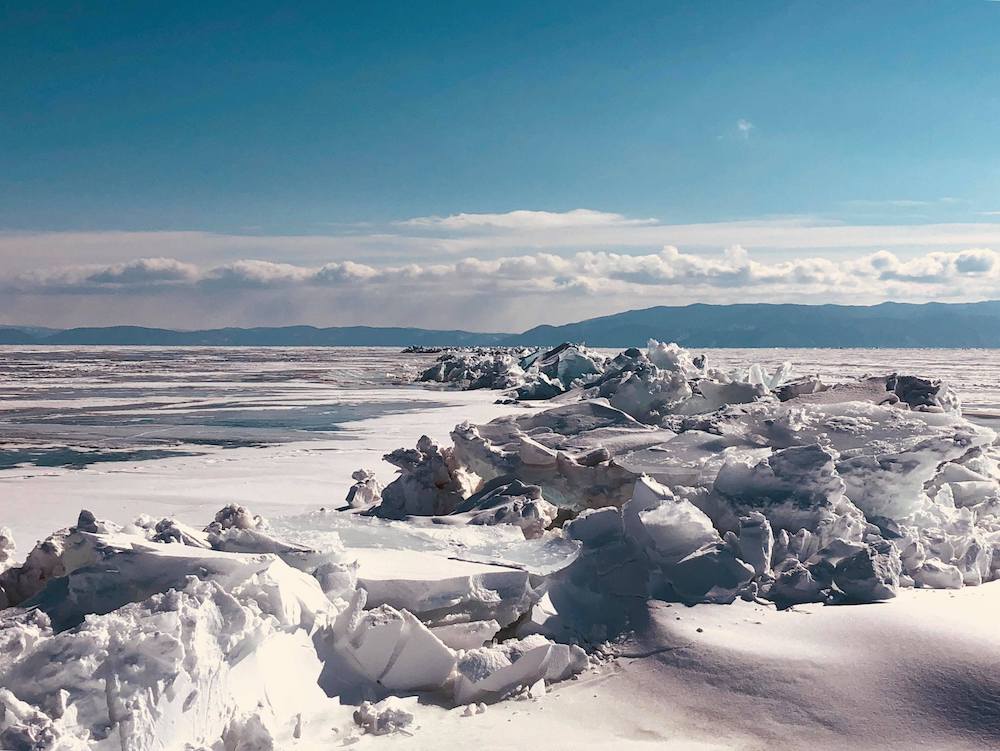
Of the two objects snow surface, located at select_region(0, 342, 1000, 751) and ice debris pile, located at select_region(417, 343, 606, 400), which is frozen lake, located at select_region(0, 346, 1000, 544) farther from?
snow surface, located at select_region(0, 342, 1000, 751)

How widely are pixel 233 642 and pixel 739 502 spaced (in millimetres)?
3236

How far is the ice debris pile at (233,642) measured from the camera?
2.48 meters

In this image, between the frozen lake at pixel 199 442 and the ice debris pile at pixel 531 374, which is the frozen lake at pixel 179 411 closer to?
the frozen lake at pixel 199 442

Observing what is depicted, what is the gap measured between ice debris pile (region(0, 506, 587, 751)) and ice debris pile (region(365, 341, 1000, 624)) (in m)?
0.50

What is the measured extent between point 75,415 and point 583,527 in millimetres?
13982

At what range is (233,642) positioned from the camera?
9.07ft

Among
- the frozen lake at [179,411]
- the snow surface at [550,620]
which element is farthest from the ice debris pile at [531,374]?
the snow surface at [550,620]

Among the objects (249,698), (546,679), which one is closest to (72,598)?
(249,698)

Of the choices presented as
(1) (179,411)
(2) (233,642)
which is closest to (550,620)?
(2) (233,642)

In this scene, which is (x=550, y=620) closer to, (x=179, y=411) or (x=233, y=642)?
(x=233, y=642)

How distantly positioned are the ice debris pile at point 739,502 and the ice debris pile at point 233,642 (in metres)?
0.50

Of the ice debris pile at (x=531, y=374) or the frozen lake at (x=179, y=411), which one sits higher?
the ice debris pile at (x=531, y=374)

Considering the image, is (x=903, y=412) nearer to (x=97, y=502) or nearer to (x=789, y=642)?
(x=789, y=642)

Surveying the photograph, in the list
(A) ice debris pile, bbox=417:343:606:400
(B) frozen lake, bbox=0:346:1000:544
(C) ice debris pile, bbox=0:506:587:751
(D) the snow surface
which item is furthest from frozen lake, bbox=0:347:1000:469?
(C) ice debris pile, bbox=0:506:587:751
